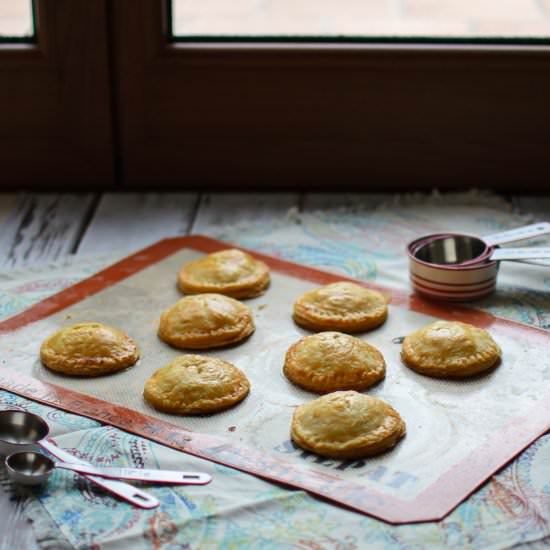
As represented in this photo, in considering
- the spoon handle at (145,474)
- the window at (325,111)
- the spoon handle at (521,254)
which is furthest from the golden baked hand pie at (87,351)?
the window at (325,111)

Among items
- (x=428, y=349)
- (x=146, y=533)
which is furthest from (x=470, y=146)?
(x=146, y=533)

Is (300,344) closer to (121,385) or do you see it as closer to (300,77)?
(121,385)

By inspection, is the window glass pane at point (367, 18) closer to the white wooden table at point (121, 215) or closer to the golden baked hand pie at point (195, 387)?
the white wooden table at point (121, 215)

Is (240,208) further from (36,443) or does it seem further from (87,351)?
(36,443)

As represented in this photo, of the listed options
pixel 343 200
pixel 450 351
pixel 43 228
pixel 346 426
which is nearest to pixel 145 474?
pixel 346 426

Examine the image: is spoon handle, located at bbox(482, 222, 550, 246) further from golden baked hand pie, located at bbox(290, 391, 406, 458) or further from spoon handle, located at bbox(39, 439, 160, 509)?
spoon handle, located at bbox(39, 439, 160, 509)
